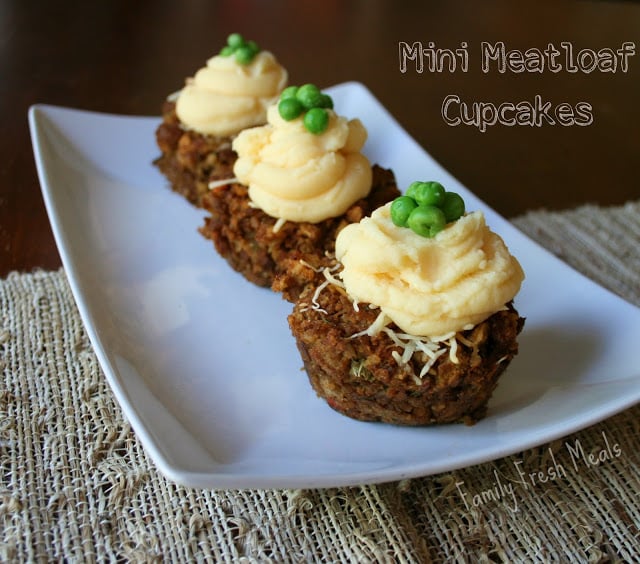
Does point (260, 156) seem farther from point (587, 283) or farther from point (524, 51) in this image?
point (524, 51)

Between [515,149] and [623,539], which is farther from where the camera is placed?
[515,149]

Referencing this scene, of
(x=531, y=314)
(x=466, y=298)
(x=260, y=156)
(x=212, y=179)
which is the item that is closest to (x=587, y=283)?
(x=531, y=314)

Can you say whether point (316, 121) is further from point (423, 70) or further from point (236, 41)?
point (423, 70)

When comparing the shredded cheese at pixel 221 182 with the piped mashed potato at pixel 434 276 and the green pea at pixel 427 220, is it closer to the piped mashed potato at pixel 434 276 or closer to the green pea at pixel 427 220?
the piped mashed potato at pixel 434 276

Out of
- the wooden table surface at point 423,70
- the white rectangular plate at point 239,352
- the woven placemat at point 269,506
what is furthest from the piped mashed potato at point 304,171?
the wooden table surface at point 423,70

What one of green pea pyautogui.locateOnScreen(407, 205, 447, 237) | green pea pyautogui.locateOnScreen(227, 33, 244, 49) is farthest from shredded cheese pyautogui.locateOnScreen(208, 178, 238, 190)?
green pea pyautogui.locateOnScreen(407, 205, 447, 237)

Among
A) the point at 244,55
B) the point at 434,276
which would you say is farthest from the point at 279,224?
the point at 244,55
